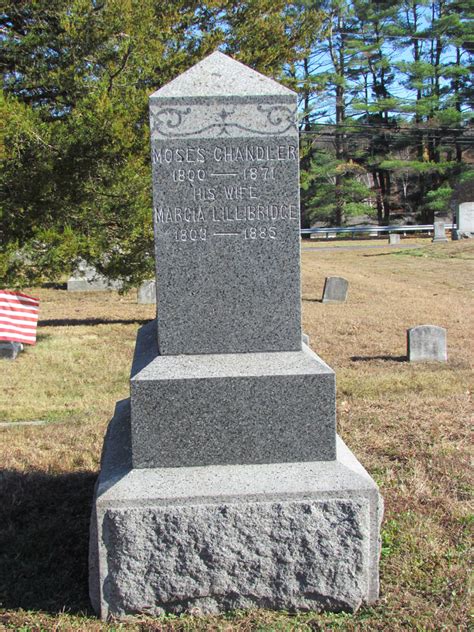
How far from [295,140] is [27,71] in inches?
270

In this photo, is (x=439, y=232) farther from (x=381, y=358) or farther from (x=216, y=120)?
(x=216, y=120)

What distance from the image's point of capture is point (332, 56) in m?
41.1

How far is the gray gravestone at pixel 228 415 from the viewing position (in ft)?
9.09

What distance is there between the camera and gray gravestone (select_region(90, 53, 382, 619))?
2.77 meters

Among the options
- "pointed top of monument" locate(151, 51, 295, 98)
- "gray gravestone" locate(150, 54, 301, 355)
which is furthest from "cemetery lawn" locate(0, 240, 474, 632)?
"pointed top of monument" locate(151, 51, 295, 98)

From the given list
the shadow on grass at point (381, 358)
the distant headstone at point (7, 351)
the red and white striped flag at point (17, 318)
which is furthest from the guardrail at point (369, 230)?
the distant headstone at point (7, 351)

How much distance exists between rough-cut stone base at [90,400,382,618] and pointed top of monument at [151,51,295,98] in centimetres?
175

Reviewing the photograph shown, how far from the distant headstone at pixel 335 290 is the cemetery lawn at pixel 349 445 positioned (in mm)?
2663

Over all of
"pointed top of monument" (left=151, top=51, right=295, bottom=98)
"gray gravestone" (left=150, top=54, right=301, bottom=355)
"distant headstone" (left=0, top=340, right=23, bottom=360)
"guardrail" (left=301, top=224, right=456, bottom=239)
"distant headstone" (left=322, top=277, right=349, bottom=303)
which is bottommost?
"distant headstone" (left=0, top=340, right=23, bottom=360)

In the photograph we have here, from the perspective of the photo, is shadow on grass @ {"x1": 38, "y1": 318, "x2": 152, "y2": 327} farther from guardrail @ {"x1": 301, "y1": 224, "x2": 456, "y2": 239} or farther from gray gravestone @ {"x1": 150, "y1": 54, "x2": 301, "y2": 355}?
guardrail @ {"x1": 301, "y1": 224, "x2": 456, "y2": 239}

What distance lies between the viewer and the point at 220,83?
10.1 ft

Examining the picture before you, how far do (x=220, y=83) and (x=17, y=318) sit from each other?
732 cm

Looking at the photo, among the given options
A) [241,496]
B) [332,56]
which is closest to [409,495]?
[241,496]

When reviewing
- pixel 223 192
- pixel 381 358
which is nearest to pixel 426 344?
pixel 381 358
